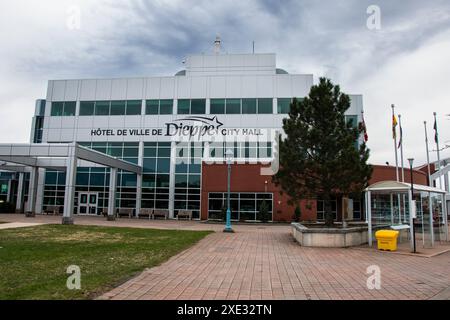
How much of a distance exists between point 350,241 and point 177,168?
21914 mm

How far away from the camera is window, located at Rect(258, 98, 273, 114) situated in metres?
35.1

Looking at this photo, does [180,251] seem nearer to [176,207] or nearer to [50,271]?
[50,271]

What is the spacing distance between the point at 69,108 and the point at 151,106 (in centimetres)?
887

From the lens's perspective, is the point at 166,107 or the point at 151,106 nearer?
the point at 166,107

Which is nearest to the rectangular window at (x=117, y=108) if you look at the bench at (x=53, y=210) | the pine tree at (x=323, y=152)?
the bench at (x=53, y=210)

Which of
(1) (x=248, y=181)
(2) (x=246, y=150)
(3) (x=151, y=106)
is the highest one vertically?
(3) (x=151, y=106)

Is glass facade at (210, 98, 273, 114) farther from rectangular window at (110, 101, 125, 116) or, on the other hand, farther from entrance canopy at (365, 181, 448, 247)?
entrance canopy at (365, 181, 448, 247)

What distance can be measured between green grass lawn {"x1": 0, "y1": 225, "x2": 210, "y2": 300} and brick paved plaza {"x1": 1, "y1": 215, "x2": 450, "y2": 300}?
1.67 feet

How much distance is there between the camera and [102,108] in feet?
122

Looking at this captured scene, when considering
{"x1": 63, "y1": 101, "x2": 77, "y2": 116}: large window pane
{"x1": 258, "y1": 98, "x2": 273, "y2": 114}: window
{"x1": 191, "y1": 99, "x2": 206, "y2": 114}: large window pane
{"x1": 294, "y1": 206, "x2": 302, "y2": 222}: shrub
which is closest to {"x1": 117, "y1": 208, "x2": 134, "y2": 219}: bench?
{"x1": 191, "y1": 99, "x2": 206, "y2": 114}: large window pane

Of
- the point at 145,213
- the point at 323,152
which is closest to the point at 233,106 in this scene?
the point at 145,213

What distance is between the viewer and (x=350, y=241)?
15.6m

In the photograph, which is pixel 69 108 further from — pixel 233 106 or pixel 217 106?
pixel 233 106
